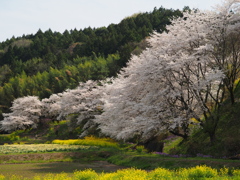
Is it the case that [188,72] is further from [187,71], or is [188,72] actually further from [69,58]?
[69,58]

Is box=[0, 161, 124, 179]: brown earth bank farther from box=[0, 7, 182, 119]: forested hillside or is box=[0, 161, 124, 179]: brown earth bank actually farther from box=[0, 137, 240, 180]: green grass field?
box=[0, 7, 182, 119]: forested hillside

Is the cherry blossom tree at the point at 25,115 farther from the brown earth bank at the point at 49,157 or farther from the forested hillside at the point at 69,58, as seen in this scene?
the brown earth bank at the point at 49,157

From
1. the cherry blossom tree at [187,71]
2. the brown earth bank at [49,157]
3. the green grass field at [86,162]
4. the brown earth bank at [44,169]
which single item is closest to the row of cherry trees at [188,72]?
the cherry blossom tree at [187,71]

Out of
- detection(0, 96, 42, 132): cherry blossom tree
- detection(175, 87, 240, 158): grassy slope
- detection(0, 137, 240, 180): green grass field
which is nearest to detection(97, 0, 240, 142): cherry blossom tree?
detection(175, 87, 240, 158): grassy slope

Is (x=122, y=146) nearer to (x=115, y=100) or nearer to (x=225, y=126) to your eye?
(x=115, y=100)

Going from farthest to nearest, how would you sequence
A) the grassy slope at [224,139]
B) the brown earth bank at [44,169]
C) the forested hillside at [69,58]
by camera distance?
A: the forested hillside at [69,58] → the grassy slope at [224,139] → the brown earth bank at [44,169]

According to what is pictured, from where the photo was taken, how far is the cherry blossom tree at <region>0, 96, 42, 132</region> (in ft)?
205

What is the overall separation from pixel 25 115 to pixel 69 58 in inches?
2222

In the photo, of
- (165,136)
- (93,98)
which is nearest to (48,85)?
(93,98)

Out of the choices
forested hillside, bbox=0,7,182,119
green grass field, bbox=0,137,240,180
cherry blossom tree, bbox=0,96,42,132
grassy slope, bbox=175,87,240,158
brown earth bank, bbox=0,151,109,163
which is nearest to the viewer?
green grass field, bbox=0,137,240,180

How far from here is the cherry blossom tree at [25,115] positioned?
205ft

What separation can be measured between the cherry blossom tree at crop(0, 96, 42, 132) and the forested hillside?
12.1m

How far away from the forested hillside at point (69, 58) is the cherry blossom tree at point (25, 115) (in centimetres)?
1214

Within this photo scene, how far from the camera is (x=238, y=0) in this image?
21562 millimetres
